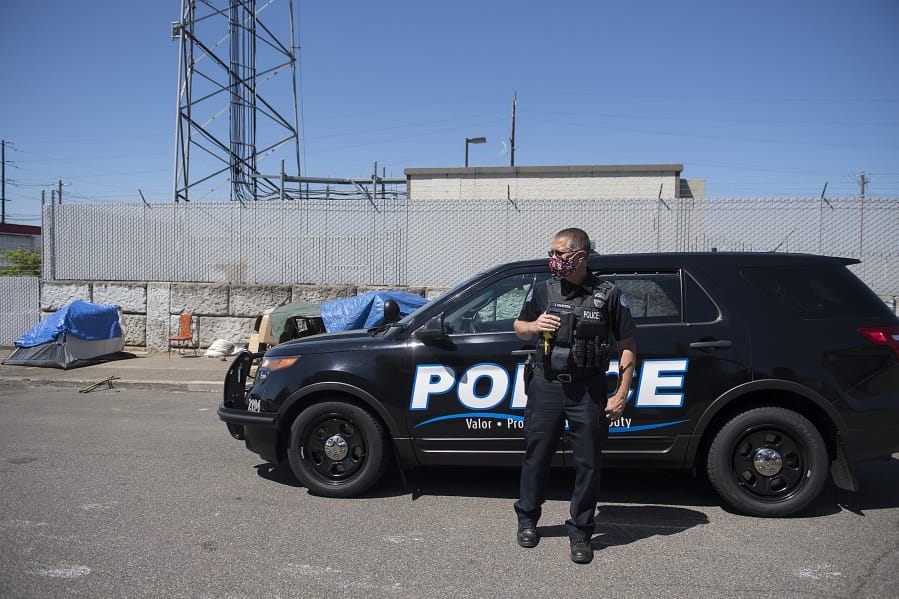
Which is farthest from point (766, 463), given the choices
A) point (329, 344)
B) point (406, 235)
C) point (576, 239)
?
point (406, 235)

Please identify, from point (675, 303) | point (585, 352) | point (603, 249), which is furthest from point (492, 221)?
point (585, 352)

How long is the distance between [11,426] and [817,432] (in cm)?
799

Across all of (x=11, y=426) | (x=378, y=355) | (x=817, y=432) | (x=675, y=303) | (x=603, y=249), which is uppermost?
(x=603, y=249)

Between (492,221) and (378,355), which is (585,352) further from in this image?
(492,221)

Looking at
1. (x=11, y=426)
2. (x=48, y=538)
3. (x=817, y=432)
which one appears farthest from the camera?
(x=11, y=426)

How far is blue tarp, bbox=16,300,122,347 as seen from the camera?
1117cm

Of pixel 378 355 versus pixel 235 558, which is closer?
pixel 235 558

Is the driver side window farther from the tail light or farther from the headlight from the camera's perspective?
the tail light

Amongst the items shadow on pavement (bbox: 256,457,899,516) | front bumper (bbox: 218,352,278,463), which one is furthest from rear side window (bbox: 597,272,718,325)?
front bumper (bbox: 218,352,278,463)

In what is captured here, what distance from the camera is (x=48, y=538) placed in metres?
3.72

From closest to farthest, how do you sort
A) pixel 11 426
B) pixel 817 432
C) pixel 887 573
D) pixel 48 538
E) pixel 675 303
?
1. pixel 887 573
2. pixel 48 538
3. pixel 817 432
4. pixel 675 303
5. pixel 11 426

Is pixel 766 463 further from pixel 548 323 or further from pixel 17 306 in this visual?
pixel 17 306

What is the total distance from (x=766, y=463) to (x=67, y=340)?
11.5 metres

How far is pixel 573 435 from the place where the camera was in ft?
11.4
